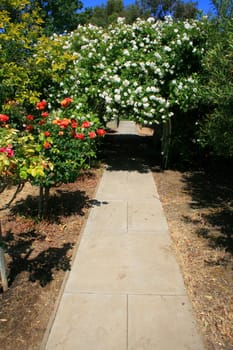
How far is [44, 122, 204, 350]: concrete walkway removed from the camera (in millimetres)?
2539

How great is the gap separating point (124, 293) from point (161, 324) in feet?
1.78

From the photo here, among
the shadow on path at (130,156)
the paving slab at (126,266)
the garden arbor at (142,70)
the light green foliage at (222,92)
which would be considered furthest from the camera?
the shadow on path at (130,156)

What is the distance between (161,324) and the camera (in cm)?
270

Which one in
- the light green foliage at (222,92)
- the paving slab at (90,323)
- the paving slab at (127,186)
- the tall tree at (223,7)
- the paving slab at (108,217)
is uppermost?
the tall tree at (223,7)

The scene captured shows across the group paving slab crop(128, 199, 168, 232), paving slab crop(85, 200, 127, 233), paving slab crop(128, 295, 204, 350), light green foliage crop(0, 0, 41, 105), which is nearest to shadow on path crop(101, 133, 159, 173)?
paving slab crop(128, 199, 168, 232)

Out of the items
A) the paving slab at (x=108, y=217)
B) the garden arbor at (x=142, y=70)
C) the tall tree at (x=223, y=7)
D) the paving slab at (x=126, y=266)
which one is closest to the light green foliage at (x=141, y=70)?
the garden arbor at (x=142, y=70)

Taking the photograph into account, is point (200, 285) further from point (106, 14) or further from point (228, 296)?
point (106, 14)

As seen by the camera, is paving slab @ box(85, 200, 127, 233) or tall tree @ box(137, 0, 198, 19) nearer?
paving slab @ box(85, 200, 127, 233)

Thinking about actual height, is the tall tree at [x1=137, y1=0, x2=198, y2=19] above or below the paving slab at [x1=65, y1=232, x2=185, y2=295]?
above

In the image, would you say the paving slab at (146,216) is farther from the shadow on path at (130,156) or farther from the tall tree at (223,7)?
the tall tree at (223,7)

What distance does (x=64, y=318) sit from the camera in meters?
2.76

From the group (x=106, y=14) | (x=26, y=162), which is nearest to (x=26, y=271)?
(x=26, y=162)

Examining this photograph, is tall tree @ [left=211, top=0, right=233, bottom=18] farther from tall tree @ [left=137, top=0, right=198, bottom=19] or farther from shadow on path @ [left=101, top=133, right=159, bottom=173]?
Answer: tall tree @ [left=137, top=0, right=198, bottom=19]

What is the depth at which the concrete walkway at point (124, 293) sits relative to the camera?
8.33ft
